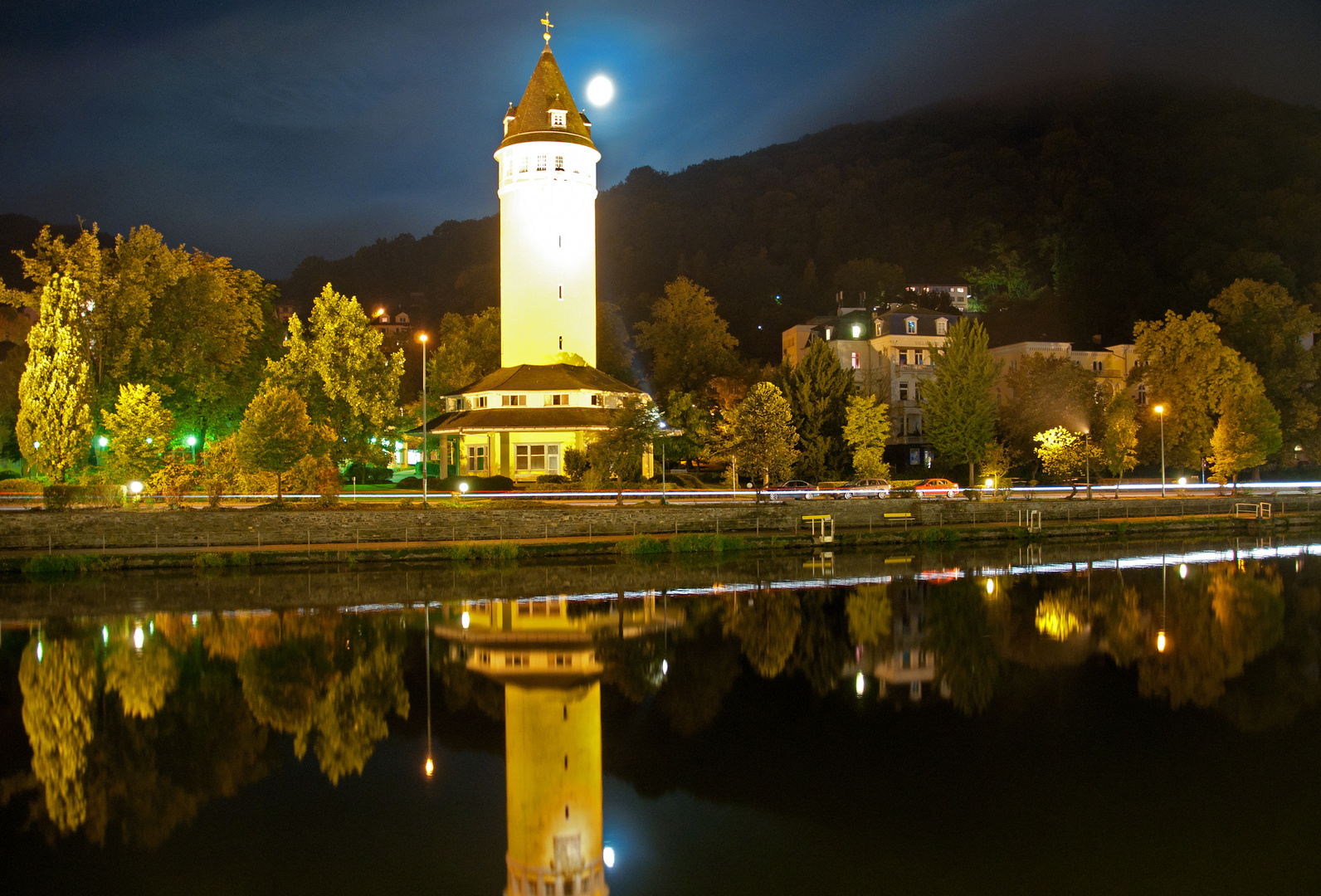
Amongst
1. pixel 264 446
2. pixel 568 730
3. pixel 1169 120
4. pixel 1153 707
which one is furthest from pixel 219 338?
pixel 1169 120

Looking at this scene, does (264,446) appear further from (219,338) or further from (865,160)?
(865,160)

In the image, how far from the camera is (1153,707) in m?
15.6

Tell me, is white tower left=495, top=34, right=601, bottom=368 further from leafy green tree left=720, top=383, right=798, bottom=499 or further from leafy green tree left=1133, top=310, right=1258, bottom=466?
leafy green tree left=1133, top=310, right=1258, bottom=466

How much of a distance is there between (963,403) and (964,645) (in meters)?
37.8

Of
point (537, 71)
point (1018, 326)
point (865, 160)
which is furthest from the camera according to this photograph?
point (865, 160)

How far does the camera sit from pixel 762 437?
42281 millimetres

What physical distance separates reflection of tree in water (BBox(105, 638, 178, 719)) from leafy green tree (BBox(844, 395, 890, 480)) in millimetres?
36246

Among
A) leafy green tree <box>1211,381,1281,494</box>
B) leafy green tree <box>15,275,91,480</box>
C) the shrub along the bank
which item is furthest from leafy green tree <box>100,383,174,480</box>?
leafy green tree <box>1211,381,1281,494</box>

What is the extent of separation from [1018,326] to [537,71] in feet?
133

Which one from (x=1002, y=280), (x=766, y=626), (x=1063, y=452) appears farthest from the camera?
(x=1002, y=280)

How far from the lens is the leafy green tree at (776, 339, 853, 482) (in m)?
51.5

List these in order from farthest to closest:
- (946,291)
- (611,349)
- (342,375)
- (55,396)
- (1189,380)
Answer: (946,291) < (611,349) < (1189,380) < (342,375) < (55,396)

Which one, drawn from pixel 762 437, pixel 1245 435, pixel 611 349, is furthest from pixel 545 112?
pixel 1245 435

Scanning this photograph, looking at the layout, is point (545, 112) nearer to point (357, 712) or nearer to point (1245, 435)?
point (1245, 435)
